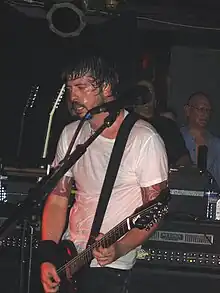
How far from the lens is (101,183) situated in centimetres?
318

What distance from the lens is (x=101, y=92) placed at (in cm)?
323

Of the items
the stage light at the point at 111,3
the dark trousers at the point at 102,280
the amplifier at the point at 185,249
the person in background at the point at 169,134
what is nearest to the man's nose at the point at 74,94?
the dark trousers at the point at 102,280

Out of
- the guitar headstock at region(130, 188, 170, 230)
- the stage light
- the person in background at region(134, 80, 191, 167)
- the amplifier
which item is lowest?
the amplifier

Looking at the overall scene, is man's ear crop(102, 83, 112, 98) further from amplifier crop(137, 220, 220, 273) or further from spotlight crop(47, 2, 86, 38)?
spotlight crop(47, 2, 86, 38)

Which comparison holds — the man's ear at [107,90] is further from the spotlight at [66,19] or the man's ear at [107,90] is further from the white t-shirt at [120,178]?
the spotlight at [66,19]

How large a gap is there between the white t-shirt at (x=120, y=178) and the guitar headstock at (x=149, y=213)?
4.4 inches

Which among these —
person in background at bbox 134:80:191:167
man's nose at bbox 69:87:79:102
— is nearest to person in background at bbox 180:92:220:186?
person in background at bbox 134:80:191:167

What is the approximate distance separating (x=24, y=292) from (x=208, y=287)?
4.11 feet

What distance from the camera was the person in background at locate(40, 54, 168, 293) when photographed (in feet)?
10.1

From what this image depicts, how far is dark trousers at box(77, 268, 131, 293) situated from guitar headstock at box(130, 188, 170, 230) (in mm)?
258

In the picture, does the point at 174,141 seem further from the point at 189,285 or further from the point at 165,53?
the point at 165,53

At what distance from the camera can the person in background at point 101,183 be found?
3088 millimetres

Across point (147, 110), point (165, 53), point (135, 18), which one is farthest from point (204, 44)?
point (147, 110)

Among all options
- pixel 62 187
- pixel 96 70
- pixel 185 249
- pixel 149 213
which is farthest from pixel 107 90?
pixel 185 249
